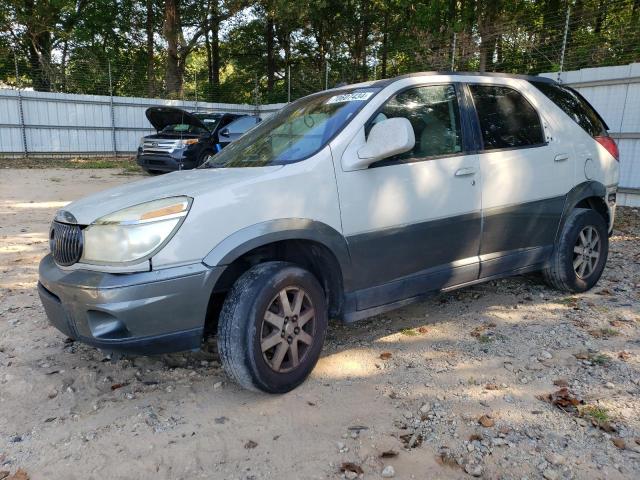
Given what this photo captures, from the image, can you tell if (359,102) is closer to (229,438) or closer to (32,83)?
(229,438)

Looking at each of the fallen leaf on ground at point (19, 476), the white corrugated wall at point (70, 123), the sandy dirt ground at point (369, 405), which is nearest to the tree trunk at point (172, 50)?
the white corrugated wall at point (70, 123)

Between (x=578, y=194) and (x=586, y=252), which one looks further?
(x=586, y=252)

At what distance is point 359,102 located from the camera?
3275 millimetres

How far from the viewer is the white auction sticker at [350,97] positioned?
10.9 ft

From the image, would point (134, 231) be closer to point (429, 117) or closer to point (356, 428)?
point (356, 428)

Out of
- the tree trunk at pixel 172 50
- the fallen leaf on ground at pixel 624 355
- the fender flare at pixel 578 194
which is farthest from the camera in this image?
the tree trunk at pixel 172 50

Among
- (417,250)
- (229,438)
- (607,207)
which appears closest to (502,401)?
(417,250)

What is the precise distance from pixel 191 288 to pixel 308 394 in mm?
952

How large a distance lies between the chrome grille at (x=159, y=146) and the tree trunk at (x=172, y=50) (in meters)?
9.65

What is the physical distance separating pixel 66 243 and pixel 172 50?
20.8 meters

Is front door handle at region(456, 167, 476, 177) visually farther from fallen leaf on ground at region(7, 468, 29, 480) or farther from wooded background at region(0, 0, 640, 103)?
wooded background at region(0, 0, 640, 103)

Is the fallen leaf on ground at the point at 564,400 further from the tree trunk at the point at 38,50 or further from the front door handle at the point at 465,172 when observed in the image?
the tree trunk at the point at 38,50

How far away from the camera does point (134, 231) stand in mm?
2533

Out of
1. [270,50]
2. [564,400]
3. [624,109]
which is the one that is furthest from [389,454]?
[270,50]
